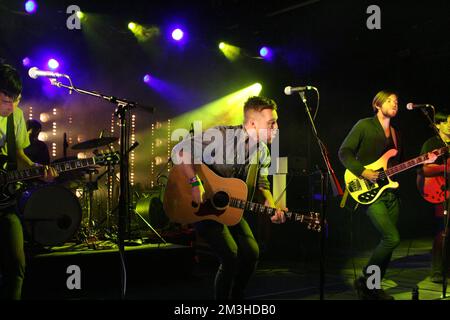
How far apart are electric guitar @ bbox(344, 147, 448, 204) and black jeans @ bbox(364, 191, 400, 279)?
86mm

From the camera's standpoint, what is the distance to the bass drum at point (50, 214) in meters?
6.19

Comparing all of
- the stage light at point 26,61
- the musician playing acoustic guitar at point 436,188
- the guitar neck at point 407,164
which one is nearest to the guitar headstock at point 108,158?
the guitar neck at point 407,164

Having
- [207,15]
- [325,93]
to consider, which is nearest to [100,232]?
[207,15]

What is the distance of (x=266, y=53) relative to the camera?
38.1 ft

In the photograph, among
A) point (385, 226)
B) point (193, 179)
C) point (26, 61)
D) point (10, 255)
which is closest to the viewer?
point (10, 255)

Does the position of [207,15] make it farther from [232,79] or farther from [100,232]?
[100,232]

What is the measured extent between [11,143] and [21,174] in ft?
0.98

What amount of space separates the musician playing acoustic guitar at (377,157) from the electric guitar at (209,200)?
4.69 ft

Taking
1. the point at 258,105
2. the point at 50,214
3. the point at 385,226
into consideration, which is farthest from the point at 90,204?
the point at 385,226

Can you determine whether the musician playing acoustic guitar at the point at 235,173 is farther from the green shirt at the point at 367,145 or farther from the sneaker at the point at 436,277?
the sneaker at the point at 436,277

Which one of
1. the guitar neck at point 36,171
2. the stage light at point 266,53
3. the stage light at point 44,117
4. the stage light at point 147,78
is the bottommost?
the guitar neck at point 36,171

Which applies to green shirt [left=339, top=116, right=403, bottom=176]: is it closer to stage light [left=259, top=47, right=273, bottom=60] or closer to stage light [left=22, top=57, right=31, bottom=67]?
stage light [left=259, top=47, right=273, bottom=60]

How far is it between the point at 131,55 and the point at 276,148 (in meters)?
4.45

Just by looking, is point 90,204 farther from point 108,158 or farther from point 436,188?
point 436,188
